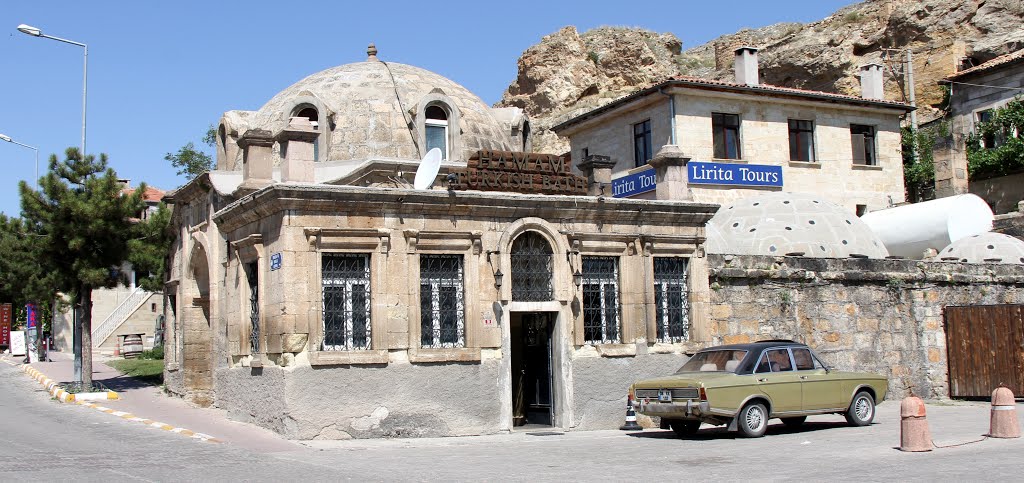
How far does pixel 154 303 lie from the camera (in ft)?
153

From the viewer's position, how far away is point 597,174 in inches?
728

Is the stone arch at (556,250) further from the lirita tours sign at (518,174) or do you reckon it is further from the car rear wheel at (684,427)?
the car rear wheel at (684,427)

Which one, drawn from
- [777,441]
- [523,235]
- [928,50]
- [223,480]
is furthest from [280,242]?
[928,50]

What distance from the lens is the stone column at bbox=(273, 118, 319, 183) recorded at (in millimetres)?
15438

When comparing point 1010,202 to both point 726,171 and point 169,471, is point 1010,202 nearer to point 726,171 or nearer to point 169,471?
point 726,171

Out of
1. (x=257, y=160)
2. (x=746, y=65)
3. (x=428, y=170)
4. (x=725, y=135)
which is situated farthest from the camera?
(x=746, y=65)

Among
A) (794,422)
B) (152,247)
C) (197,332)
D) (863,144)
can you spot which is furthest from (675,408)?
(863,144)

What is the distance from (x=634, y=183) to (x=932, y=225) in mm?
9607

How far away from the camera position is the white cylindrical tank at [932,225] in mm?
27234

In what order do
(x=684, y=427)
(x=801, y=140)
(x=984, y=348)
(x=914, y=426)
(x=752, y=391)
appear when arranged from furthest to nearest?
(x=801, y=140) → (x=984, y=348) → (x=684, y=427) → (x=752, y=391) → (x=914, y=426)

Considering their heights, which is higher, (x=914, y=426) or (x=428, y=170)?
(x=428, y=170)

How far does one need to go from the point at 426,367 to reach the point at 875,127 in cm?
→ 2535

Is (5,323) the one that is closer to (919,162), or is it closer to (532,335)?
(532,335)

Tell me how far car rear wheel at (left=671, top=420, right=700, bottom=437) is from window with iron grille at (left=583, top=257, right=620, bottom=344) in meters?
2.41
